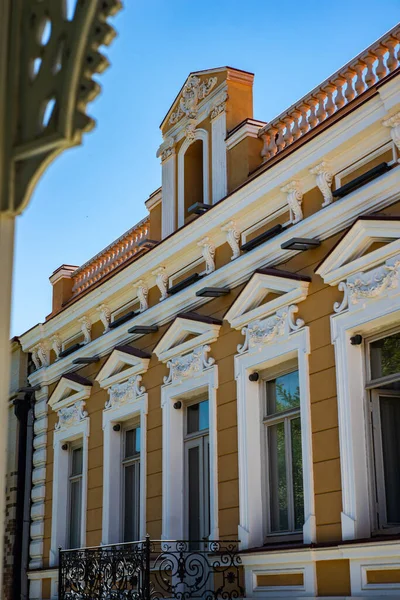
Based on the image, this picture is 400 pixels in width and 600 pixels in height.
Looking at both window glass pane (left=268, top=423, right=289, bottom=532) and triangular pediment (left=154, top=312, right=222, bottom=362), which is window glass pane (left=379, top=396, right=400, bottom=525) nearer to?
window glass pane (left=268, top=423, right=289, bottom=532)

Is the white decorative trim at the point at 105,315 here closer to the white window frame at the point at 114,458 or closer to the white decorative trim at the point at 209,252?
the white window frame at the point at 114,458

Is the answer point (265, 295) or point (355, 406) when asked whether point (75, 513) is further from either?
point (355, 406)

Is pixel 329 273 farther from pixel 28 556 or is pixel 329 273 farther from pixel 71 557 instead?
pixel 28 556

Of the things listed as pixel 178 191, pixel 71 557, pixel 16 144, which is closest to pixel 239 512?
pixel 71 557

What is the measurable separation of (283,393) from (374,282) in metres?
2.08

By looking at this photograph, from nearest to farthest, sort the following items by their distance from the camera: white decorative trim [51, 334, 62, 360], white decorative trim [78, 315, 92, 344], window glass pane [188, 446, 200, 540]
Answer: window glass pane [188, 446, 200, 540]
white decorative trim [78, 315, 92, 344]
white decorative trim [51, 334, 62, 360]

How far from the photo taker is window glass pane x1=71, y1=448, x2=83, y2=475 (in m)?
15.4

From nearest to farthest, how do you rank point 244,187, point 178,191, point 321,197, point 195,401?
point 321,197
point 244,187
point 195,401
point 178,191

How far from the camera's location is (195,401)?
12.4 metres

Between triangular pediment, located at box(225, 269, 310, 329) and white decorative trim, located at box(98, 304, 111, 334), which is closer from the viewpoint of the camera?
triangular pediment, located at box(225, 269, 310, 329)

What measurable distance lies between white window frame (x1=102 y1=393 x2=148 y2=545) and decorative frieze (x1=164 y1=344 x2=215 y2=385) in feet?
2.59

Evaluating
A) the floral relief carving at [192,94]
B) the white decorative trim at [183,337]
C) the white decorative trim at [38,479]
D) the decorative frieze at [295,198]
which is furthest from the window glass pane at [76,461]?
the decorative frieze at [295,198]

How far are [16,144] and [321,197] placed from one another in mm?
7084

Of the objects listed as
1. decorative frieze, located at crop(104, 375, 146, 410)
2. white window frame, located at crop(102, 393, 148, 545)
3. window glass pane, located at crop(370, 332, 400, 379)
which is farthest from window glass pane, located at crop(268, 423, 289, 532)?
decorative frieze, located at crop(104, 375, 146, 410)
